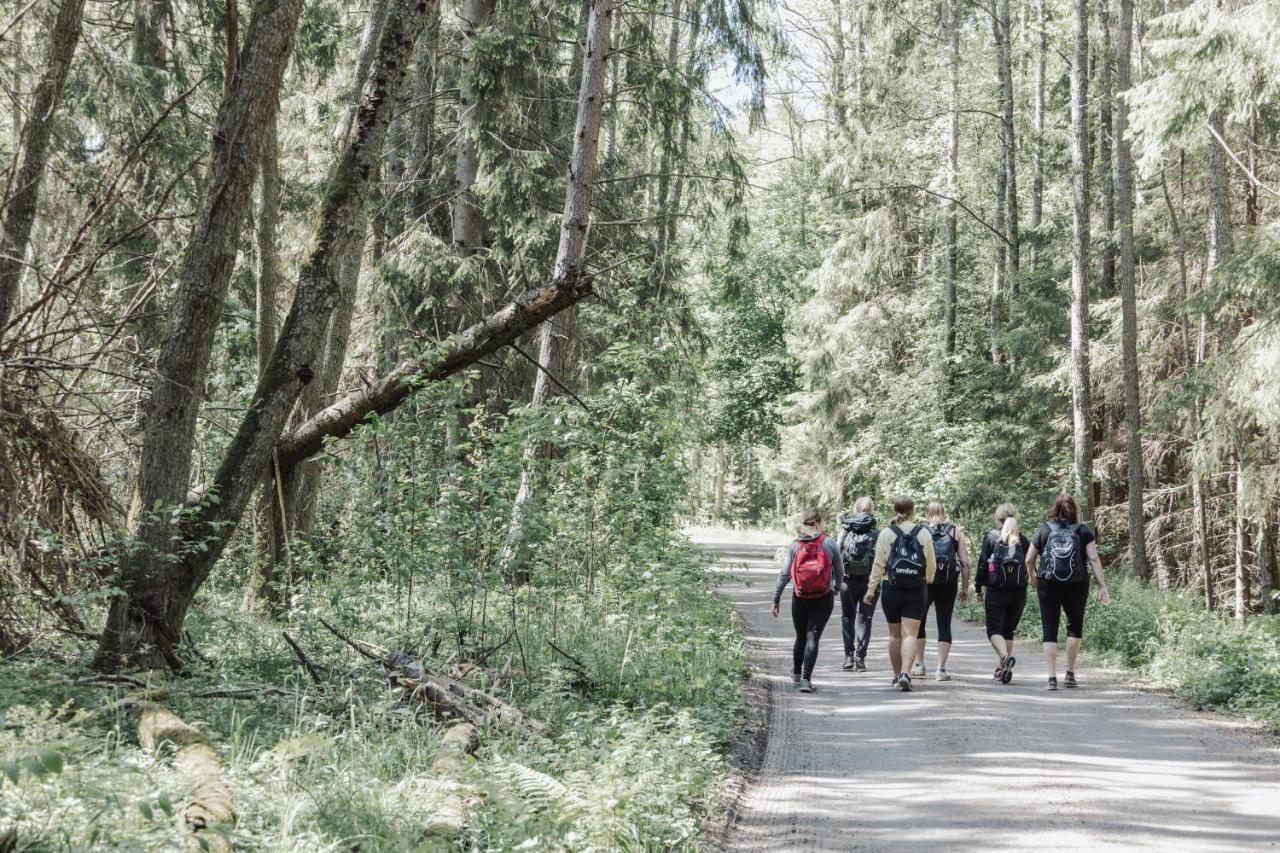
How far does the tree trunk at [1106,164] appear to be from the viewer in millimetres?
22438

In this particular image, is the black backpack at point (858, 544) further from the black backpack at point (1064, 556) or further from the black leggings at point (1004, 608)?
the black backpack at point (1064, 556)

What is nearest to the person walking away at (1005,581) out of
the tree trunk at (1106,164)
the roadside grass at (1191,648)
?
the roadside grass at (1191,648)

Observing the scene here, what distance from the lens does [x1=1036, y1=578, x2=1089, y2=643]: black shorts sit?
10406mm

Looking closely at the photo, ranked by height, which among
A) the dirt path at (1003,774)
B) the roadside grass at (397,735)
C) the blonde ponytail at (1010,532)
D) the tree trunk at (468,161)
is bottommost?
the dirt path at (1003,774)

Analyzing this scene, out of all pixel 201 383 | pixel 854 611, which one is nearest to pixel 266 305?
pixel 201 383

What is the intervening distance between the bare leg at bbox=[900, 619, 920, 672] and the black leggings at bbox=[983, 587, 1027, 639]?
131 cm

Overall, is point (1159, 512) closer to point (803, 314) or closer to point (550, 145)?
point (803, 314)

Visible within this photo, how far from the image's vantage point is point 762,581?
23812 mm

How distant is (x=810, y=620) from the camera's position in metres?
10.2

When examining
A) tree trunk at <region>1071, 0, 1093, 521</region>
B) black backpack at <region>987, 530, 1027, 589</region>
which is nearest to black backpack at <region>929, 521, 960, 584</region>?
black backpack at <region>987, 530, 1027, 589</region>

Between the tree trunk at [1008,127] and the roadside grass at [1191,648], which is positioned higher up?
the tree trunk at [1008,127]

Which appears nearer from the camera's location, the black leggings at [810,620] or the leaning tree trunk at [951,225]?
the black leggings at [810,620]

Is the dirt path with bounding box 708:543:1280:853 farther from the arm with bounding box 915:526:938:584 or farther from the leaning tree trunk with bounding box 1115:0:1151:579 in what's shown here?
the leaning tree trunk with bounding box 1115:0:1151:579

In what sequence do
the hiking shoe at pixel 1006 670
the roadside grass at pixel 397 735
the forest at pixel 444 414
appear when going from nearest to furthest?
the roadside grass at pixel 397 735, the forest at pixel 444 414, the hiking shoe at pixel 1006 670
